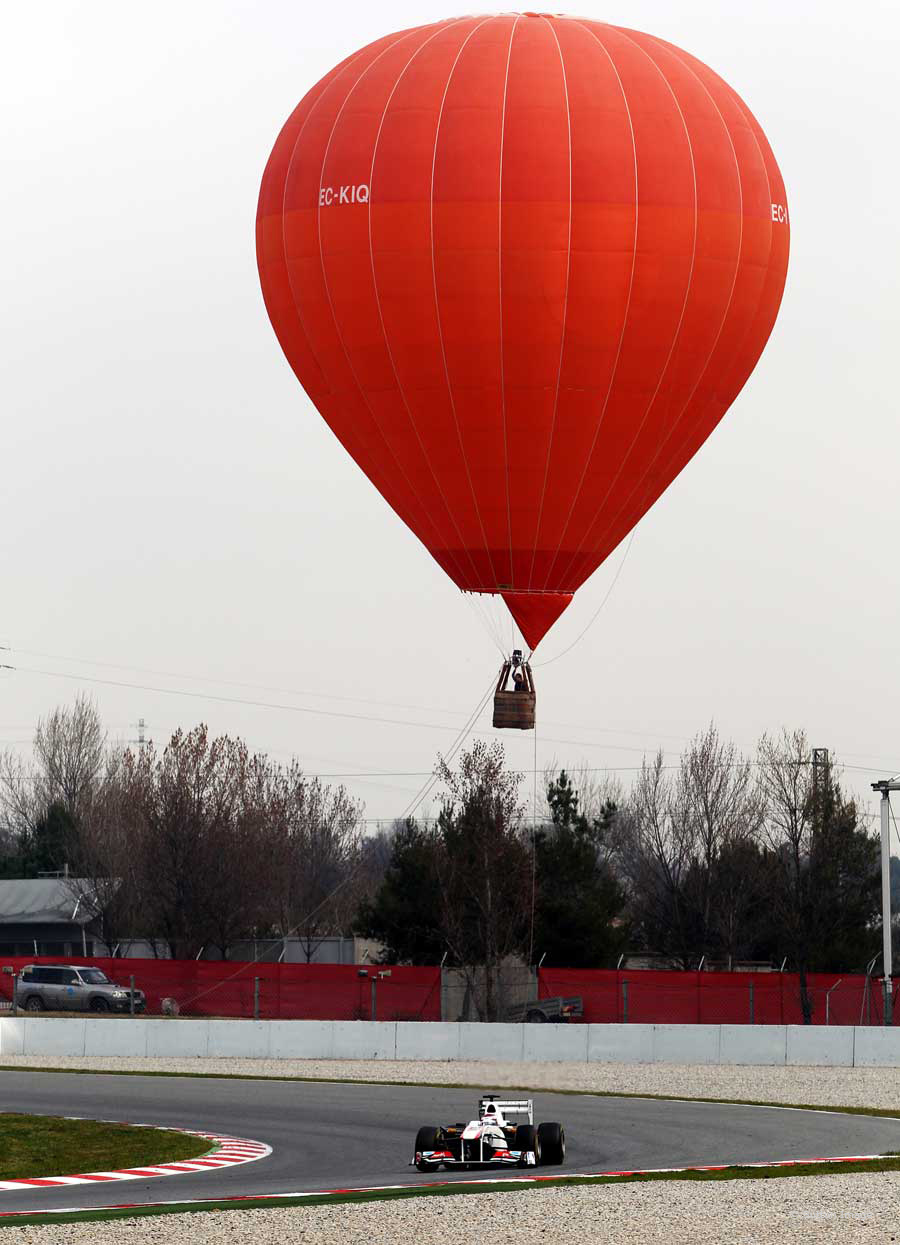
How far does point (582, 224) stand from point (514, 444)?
154 inches

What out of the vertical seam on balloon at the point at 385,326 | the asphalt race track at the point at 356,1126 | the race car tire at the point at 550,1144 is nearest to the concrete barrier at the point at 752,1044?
the asphalt race track at the point at 356,1126

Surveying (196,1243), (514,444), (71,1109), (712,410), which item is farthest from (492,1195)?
(712,410)

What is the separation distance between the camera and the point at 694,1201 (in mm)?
18328

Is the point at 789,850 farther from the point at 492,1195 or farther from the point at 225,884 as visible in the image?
the point at 492,1195

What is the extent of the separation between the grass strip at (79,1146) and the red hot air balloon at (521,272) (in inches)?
501

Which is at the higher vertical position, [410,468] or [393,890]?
[410,468]

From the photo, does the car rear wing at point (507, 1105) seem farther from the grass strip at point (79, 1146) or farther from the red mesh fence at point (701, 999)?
the red mesh fence at point (701, 999)

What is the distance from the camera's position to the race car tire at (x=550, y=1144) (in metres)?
21.7

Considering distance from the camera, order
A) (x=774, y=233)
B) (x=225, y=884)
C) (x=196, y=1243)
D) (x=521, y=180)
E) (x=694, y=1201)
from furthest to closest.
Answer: (x=225, y=884)
(x=774, y=233)
(x=521, y=180)
(x=694, y=1201)
(x=196, y=1243)

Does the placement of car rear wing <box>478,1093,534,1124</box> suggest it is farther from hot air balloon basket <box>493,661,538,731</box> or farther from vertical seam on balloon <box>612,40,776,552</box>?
vertical seam on balloon <box>612,40,776,552</box>

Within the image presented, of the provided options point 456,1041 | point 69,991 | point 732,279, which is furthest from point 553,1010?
point 732,279

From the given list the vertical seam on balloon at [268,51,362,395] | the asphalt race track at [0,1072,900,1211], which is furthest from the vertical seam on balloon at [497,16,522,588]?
the asphalt race track at [0,1072,900,1211]

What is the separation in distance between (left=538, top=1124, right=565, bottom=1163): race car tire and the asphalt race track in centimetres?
20

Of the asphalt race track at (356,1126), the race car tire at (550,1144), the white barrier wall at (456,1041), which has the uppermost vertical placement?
the white barrier wall at (456,1041)
